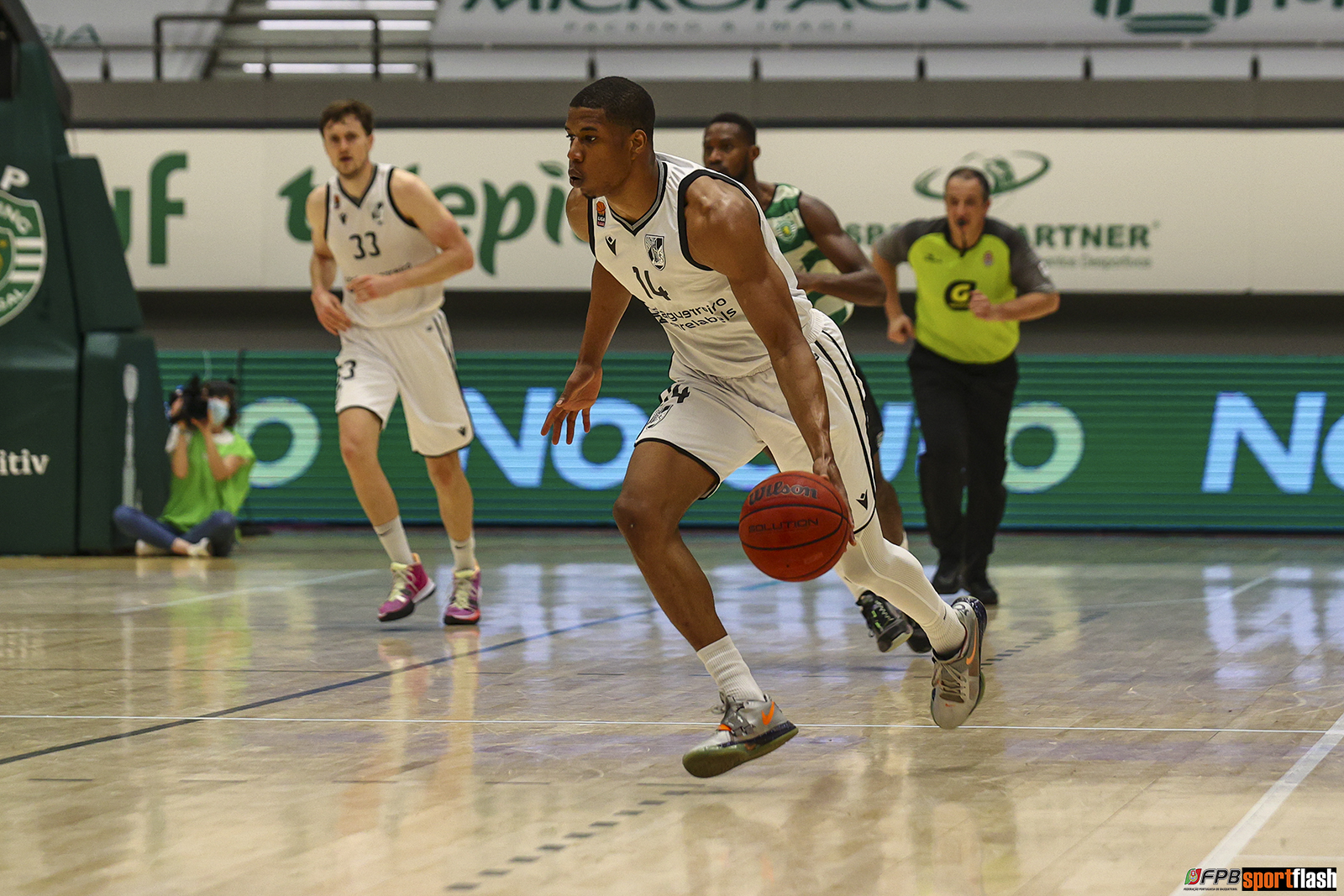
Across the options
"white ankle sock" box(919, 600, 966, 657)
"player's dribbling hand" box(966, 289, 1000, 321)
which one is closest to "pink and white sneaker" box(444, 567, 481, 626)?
"player's dribbling hand" box(966, 289, 1000, 321)

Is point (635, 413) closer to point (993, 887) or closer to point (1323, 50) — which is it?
point (1323, 50)

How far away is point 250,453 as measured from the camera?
12.4 meters

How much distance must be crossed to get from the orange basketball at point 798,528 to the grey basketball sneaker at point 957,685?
2.66 ft

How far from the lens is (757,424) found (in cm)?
466

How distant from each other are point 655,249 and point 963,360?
12.8 ft

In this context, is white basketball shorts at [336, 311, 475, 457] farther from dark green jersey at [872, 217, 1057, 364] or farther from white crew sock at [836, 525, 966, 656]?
white crew sock at [836, 525, 966, 656]

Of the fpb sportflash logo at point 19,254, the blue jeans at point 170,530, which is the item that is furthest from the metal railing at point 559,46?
the blue jeans at point 170,530

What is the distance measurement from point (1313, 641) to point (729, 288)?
373cm

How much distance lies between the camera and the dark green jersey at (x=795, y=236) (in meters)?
6.78

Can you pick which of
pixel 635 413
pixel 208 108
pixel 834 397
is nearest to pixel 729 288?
pixel 834 397

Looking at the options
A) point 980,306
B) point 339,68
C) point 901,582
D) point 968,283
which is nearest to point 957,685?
point 901,582

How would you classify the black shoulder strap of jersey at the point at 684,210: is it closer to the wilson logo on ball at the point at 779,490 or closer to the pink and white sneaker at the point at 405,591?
the wilson logo on ball at the point at 779,490

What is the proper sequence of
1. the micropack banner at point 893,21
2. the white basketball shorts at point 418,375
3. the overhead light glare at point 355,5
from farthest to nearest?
the overhead light glare at point 355,5 < the micropack banner at point 893,21 < the white basketball shorts at point 418,375

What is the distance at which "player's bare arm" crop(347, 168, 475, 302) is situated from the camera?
7.55m
